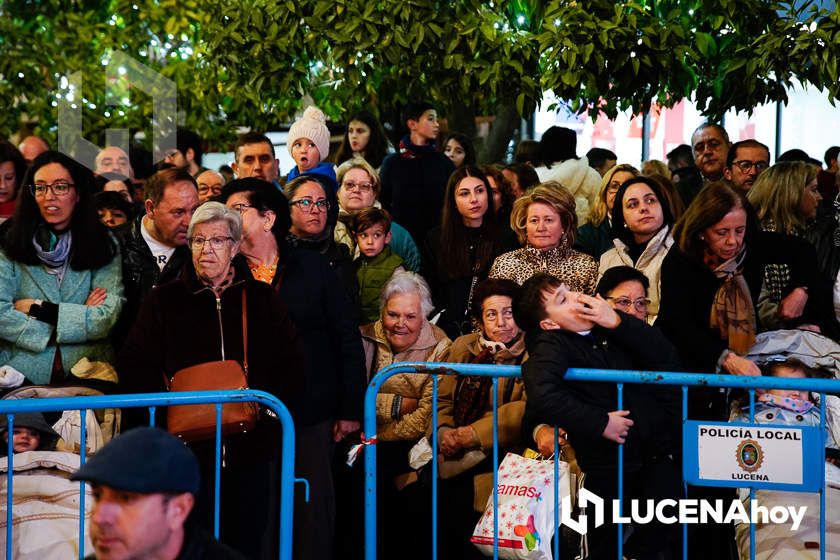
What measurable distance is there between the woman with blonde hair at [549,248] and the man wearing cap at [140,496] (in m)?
3.81

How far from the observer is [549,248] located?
7.38 m

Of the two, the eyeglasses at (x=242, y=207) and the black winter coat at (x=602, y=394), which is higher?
the eyeglasses at (x=242, y=207)

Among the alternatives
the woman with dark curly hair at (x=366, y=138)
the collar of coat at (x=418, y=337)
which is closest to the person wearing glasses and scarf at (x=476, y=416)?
the collar of coat at (x=418, y=337)

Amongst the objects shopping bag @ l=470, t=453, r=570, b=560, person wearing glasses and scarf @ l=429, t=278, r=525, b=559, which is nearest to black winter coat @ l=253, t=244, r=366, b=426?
person wearing glasses and scarf @ l=429, t=278, r=525, b=559

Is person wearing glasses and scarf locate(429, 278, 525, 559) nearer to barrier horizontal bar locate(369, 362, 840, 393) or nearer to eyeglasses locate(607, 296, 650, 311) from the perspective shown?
eyeglasses locate(607, 296, 650, 311)

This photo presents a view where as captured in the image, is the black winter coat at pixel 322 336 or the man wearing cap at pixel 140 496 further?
the black winter coat at pixel 322 336

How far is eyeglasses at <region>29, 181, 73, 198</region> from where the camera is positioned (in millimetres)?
6562

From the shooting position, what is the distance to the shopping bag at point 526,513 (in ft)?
18.6

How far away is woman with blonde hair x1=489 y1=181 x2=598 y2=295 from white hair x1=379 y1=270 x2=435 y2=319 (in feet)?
1.42

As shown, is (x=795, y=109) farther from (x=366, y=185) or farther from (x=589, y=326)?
(x=589, y=326)

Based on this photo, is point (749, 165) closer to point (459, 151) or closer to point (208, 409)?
point (459, 151)

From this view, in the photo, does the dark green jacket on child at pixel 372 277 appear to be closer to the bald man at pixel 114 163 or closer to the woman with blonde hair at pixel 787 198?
the woman with blonde hair at pixel 787 198

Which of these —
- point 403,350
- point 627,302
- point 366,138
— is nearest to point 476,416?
point 403,350

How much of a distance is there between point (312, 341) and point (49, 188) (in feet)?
4.97
